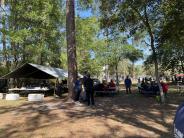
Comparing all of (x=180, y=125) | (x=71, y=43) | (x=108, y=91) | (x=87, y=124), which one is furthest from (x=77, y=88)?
(x=180, y=125)

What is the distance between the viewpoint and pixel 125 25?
19281mm

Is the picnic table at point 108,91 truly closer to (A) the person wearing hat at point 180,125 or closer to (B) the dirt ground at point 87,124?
(B) the dirt ground at point 87,124

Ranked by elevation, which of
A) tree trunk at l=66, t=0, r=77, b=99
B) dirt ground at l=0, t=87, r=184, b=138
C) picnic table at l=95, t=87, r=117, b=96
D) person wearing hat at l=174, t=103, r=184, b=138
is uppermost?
tree trunk at l=66, t=0, r=77, b=99

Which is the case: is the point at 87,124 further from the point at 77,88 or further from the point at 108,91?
the point at 108,91

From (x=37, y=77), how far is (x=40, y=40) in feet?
22.6

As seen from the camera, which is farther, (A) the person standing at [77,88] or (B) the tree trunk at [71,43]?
(B) the tree trunk at [71,43]

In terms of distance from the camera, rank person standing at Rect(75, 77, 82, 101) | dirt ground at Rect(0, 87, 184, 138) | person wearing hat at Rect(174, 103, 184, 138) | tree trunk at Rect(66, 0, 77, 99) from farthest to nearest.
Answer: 1. tree trunk at Rect(66, 0, 77, 99)
2. person standing at Rect(75, 77, 82, 101)
3. dirt ground at Rect(0, 87, 184, 138)
4. person wearing hat at Rect(174, 103, 184, 138)

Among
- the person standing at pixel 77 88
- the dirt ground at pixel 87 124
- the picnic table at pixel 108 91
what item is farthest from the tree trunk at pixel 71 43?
the picnic table at pixel 108 91

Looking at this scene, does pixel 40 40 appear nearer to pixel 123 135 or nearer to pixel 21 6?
pixel 21 6

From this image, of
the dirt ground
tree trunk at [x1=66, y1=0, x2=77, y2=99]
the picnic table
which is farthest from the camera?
the picnic table

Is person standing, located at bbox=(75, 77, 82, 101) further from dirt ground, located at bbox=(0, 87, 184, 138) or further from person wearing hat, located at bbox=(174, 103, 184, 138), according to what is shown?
person wearing hat, located at bbox=(174, 103, 184, 138)

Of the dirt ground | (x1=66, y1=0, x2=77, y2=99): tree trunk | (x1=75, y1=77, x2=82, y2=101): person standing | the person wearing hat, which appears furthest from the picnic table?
the person wearing hat

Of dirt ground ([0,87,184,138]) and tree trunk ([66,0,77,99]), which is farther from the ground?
tree trunk ([66,0,77,99])

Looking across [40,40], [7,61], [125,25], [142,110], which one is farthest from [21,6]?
[142,110]
